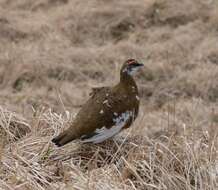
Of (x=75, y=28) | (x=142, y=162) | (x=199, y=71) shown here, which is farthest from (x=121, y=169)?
(x=75, y=28)

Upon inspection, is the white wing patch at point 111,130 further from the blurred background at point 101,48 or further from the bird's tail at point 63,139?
the blurred background at point 101,48

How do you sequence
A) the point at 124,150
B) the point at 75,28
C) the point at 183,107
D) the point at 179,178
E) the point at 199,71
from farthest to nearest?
the point at 75,28 → the point at 199,71 → the point at 183,107 → the point at 124,150 → the point at 179,178

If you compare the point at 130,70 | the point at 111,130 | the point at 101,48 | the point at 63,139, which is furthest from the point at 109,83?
the point at 63,139

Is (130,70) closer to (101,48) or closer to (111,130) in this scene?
(111,130)

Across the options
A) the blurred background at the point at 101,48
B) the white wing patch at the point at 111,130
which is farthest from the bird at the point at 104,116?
the blurred background at the point at 101,48

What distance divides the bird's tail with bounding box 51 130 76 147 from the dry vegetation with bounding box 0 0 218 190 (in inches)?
3.2

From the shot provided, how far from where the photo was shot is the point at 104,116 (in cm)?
448

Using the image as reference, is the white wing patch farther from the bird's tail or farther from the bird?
the bird's tail

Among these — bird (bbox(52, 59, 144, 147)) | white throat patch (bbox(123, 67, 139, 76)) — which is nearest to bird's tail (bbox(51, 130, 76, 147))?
bird (bbox(52, 59, 144, 147))

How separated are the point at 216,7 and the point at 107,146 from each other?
5650mm

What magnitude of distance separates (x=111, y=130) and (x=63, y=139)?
0.31 meters

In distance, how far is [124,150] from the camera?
450cm

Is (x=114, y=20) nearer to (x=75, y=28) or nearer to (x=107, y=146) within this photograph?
(x=75, y=28)

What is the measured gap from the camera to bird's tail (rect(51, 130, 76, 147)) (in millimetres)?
4328
